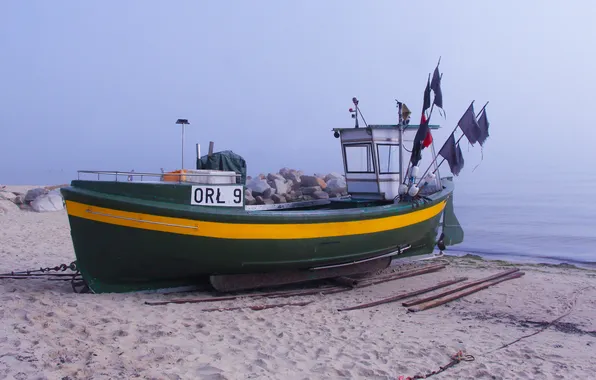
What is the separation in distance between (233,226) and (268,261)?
0.86 m

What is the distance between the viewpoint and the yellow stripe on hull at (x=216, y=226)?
268 inches

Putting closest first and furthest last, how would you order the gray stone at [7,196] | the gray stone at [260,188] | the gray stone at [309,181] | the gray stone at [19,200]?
the gray stone at [7,196] → the gray stone at [260,188] → the gray stone at [19,200] → the gray stone at [309,181]

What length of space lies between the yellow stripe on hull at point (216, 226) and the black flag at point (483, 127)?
11.1ft

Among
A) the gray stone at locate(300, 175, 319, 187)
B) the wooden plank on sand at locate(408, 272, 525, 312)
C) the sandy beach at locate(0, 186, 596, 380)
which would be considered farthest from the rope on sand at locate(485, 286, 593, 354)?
the gray stone at locate(300, 175, 319, 187)

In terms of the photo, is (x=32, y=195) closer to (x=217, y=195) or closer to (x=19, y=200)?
(x=19, y=200)

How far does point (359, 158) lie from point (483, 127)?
265 centimetres

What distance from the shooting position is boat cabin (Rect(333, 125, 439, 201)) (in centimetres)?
1006

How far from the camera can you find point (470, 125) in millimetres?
10375

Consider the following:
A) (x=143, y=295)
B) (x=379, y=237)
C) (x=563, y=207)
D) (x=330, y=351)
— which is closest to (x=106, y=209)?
(x=143, y=295)

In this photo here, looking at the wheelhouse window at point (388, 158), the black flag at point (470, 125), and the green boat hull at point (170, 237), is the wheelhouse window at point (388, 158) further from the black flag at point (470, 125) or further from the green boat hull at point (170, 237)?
the green boat hull at point (170, 237)

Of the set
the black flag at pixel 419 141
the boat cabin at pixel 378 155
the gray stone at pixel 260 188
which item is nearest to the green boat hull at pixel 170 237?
the boat cabin at pixel 378 155

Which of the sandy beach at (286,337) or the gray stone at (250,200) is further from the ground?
the gray stone at (250,200)

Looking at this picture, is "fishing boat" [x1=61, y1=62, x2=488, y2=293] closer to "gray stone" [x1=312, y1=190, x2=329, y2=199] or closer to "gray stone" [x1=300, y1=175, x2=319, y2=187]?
"gray stone" [x1=312, y1=190, x2=329, y2=199]

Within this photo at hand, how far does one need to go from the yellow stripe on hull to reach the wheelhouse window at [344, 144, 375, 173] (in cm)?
188
